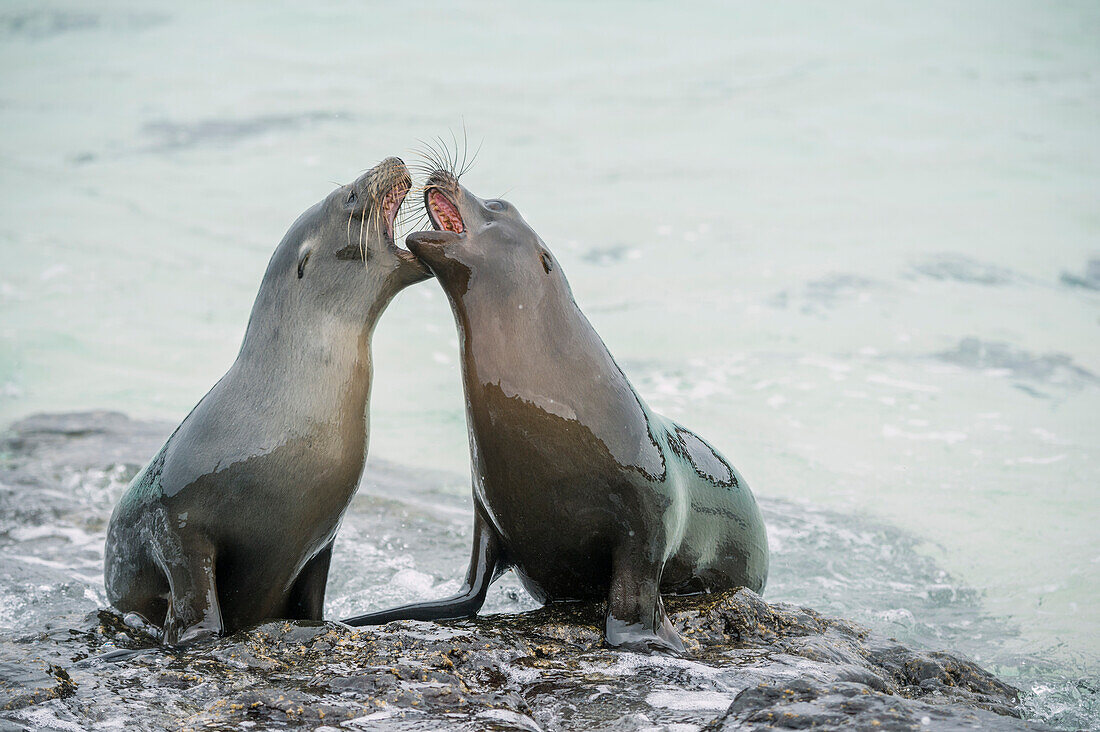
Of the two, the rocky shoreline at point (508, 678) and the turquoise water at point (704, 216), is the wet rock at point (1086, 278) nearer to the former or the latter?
the turquoise water at point (704, 216)

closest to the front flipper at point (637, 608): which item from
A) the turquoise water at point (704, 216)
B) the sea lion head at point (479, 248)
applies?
the sea lion head at point (479, 248)

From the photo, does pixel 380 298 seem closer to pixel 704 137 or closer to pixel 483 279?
pixel 483 279

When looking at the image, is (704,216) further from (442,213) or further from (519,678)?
(519,678)

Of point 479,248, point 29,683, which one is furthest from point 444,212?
point 29,683

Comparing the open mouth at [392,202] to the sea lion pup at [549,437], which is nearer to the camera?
the sea lion pup at [549,437]

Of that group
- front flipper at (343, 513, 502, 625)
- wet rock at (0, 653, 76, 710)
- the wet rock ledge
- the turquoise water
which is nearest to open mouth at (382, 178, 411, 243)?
front flipper at (343, 513, 502, 625)

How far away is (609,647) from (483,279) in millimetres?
1147

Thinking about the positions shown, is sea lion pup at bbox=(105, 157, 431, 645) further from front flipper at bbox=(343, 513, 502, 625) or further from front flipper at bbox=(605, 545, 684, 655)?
front flipper at bbox=(605, 545, 684, 655)

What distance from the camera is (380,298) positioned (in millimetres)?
3826

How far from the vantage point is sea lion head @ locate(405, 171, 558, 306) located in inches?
141

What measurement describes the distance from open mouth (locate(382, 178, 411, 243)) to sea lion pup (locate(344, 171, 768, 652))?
210mm

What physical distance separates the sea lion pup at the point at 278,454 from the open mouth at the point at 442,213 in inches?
6.5

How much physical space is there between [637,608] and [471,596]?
2.16ft

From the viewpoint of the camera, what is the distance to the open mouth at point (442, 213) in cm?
371
